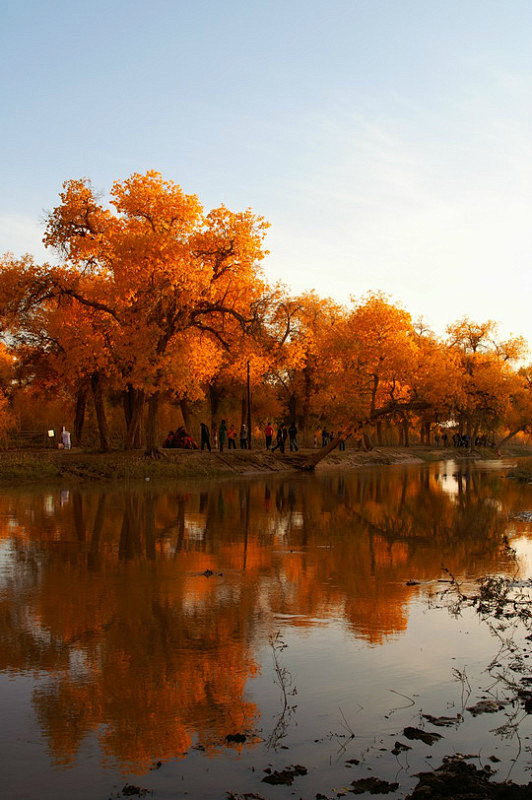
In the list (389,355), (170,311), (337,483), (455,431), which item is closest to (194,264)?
(170,311)

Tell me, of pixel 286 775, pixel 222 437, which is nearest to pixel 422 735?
pixel 286 775

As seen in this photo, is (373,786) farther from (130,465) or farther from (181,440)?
(181,440)

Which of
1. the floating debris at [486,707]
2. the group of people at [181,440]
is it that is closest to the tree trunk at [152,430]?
the group of people at [181,440]

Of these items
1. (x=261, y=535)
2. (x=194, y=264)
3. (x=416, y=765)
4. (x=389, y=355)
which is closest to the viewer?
(x=416, y=765)

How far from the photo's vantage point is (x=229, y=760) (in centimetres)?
527

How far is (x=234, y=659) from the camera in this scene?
7.52m

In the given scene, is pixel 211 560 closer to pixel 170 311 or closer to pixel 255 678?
pixel 255 678

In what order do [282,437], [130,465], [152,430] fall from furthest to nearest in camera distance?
[282,437] < [152,430] < [130,465]

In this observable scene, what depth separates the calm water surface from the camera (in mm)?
5234

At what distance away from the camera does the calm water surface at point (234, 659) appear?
5.23m

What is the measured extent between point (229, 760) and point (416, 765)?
3.87ft

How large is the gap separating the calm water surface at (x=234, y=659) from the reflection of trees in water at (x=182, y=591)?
0.10 ft

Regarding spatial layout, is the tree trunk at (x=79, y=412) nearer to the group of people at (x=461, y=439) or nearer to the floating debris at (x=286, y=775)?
the floating debris at (x=286, y=775)

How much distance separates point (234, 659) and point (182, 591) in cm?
323
